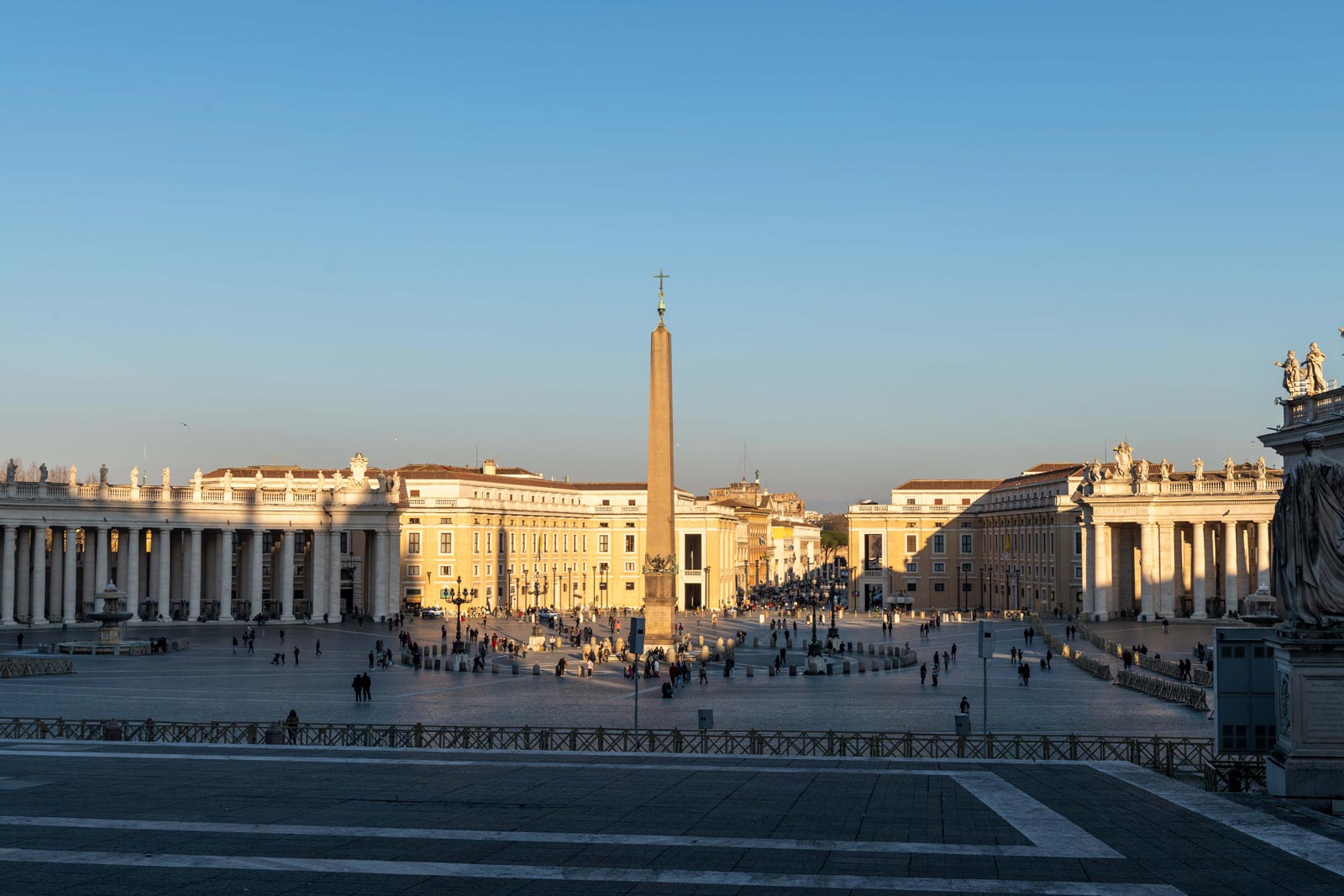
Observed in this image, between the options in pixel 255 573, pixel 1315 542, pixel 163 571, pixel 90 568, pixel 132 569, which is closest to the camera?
pixel 1315 542

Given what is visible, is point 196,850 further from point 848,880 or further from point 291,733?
point 291,733

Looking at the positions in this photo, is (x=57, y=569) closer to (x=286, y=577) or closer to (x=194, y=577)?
(x=194, y=577)

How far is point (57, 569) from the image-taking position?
284 feet

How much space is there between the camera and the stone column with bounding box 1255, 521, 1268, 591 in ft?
267

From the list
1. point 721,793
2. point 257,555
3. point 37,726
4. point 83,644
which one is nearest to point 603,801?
point 721,793

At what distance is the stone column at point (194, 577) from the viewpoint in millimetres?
86000

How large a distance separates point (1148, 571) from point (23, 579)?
73.7 metres

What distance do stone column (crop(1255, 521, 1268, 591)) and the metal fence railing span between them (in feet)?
191

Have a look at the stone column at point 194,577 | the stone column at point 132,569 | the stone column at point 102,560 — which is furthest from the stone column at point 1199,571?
the stone column at point 102,560

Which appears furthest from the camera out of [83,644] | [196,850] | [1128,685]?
[83,644]

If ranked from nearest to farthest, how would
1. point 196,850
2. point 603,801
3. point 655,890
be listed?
point 655,890 < point 196,850 < point 603,801

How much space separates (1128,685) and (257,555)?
2423 inches

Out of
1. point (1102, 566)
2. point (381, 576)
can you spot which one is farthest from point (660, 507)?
point (1102, 566)

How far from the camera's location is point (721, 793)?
72.2 ft
